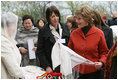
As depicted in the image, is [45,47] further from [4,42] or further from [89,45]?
[4,42]

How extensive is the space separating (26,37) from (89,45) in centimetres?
192

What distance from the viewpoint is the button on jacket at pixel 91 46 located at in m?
2.13

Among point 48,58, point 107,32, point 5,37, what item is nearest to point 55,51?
point 48,58

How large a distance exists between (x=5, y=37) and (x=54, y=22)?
0.98 metres

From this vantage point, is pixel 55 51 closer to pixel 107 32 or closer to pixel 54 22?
pixel 54 22

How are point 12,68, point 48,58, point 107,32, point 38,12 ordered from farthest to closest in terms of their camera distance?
1. point 38,12
2. point 107,32
3. point 48,58
4. point 12,68

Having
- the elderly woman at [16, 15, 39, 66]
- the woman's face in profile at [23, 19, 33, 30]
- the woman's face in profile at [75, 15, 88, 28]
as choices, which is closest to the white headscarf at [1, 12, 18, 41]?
the woman's face in profile at [75, 15, 88, 28]

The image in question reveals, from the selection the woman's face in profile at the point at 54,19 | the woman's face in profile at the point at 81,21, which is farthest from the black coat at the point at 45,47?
the woman's face in profile at the point at 81,21

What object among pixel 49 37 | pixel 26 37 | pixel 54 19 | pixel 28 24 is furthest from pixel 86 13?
pixel 26 37

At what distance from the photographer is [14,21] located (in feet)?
6.16

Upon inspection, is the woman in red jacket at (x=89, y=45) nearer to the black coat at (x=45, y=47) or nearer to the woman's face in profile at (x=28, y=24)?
the black coat at (x=45, y=47)

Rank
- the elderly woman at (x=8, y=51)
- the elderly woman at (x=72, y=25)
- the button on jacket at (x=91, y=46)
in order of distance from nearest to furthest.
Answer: the elderly woman at (x=8, y=51) → the button on jacket at (x=91, y=46) → the elderly woman at (x=72, y=25)

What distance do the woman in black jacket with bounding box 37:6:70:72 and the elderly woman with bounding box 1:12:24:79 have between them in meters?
0.65

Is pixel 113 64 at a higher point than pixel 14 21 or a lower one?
lower
